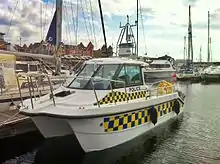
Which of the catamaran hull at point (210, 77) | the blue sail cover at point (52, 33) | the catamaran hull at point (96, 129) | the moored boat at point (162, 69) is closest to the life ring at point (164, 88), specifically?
the catamaran hull at point (96, 129)

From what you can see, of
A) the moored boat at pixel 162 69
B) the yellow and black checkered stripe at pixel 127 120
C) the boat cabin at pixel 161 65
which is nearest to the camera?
the yellow and black checkered stripe at pixel 127 120

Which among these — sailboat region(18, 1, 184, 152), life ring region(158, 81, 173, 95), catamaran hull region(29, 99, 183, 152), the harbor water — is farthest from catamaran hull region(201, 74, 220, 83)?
catamaran hull region(29, 99, 183, 152)

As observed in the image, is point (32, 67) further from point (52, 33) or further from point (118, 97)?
point (118, 97)

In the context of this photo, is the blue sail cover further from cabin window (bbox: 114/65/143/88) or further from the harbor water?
the harbor water

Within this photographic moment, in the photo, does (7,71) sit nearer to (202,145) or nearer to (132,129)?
(132,129)

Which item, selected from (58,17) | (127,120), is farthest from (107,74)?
(58,17)

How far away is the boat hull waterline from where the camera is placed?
768 cm

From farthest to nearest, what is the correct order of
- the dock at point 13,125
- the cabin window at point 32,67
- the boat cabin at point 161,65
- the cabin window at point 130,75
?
the boat cabin at point 161,65 < the cabin window at point 32,67 < the cabin window at point 130,75 < the dock at point 13,125

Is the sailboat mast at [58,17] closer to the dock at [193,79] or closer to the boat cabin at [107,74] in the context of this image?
the boat cabin at [107,74]

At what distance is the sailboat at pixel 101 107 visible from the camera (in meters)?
7.62

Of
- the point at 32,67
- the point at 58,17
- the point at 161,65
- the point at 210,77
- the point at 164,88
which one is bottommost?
the point at 210,77

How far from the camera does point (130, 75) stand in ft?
32.3

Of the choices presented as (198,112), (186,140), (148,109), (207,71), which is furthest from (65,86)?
(207,71)

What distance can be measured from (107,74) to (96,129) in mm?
2251
